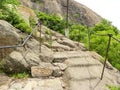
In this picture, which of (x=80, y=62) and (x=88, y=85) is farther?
(x=80, y=62)

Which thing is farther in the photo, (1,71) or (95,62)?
(95,62)

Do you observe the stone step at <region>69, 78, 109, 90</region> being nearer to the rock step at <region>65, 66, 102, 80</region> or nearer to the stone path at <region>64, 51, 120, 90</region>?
the stone path at <region>64, 51, 120, 90</region>

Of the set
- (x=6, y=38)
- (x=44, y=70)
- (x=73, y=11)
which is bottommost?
(x=73, y=11)

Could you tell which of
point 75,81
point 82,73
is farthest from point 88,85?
point 82,73

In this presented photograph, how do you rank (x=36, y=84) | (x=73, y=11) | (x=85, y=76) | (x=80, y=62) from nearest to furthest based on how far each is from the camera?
(x=36, y=84)
(x=85, y=76)
(x=80, y=62)
(x=73, y=11)

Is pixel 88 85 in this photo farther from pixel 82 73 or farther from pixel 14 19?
pixel 14 19

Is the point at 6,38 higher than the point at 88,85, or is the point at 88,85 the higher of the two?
the point at 6,38

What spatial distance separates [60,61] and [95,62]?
3.64ft

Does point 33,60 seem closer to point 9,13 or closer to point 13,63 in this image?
point 13,63

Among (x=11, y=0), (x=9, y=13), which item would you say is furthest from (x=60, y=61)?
(x=11, y=0)

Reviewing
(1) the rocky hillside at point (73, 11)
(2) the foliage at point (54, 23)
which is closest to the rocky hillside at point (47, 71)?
(2) the foliage at point (54, 23)

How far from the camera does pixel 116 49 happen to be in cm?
1258

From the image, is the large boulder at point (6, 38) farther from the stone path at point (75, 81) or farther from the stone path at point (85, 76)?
the stone path at point (85, 76)

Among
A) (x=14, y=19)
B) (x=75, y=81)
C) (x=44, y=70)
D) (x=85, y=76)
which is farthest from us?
(x=14, y=19)
